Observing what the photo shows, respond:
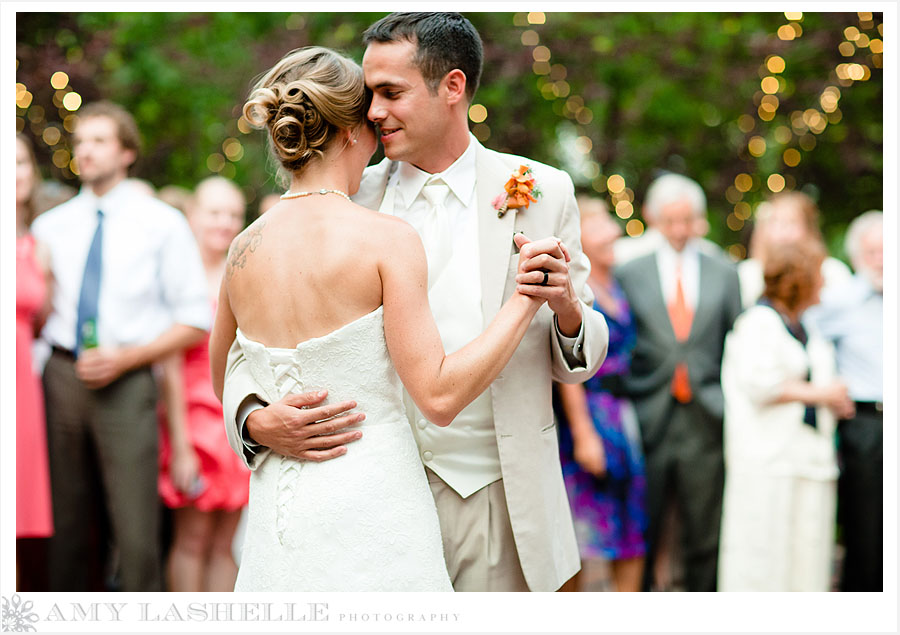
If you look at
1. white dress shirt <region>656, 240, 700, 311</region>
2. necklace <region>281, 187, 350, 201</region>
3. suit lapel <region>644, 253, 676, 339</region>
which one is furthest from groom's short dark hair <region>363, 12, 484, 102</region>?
white dress shirt <region>656, 240, 700, 311</region>

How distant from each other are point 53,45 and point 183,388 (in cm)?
464

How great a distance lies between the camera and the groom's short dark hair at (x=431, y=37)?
3025mm

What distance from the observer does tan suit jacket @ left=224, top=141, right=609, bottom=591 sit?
301cm

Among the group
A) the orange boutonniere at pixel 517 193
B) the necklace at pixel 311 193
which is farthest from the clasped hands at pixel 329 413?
the necklace at pixel 311 193

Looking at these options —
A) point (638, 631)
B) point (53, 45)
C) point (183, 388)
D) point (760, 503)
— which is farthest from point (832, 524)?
point (53, 45)

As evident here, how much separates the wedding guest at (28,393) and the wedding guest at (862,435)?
4.27 m

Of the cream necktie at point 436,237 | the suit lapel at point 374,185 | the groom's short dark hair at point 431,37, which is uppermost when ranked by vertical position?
the groom's short dark hair at point 431,37

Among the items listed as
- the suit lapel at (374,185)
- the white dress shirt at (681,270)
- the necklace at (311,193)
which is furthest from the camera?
the white dress shirt at (681,270)

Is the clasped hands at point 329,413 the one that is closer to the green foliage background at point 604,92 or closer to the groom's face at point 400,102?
the groom's face at point 400,102

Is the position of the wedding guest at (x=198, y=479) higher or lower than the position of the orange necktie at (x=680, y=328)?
lower

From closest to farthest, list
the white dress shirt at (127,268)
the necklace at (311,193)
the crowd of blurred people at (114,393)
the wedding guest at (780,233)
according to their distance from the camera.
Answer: the necklace at (311,193) → the crowd of blurred people at (114,393) → the white dress shirt at (127,268) → the wedding guest at (780,233)

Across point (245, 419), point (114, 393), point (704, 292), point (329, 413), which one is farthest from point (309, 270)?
point (704, 292)

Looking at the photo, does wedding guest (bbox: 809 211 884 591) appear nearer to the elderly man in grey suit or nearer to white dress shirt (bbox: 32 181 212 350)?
the elderly man in grey suit

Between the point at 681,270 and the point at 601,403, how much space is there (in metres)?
1.04
